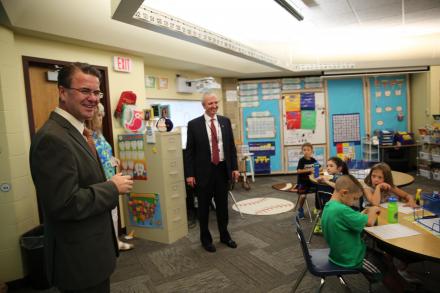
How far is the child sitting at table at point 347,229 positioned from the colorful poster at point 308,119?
4.84 m

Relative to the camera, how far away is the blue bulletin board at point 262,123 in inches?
256

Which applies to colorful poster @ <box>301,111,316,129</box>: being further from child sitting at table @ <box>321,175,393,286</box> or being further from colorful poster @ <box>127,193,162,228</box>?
child sitting at table @ <box>321,175,393,286</box>

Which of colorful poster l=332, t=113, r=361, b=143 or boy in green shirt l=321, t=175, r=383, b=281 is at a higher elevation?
colorful poster l=332, t=113, r=361, b=143

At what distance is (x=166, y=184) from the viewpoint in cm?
323

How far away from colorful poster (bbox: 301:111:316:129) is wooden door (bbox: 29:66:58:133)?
198 inches

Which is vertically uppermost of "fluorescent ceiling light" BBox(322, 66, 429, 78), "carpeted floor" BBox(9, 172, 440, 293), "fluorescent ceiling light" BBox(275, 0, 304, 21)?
"fluorescent ceiling light" BBox(275, 0, 304, 21)

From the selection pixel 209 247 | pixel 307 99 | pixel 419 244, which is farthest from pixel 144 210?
pixel 307 99

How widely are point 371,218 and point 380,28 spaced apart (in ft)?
13.8

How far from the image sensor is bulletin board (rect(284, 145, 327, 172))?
21.6ft

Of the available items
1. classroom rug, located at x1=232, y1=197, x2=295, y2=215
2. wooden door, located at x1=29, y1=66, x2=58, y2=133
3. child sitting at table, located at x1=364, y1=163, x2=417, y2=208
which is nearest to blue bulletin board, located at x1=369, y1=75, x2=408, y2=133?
classroom rug, located at x1=232, y1=197, x2=295, y2=215

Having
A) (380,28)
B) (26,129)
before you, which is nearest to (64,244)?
(26,129)

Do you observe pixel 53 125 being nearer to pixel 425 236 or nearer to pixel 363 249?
pixel 363 249

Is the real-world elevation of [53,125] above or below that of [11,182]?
above

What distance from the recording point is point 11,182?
8.15ft
